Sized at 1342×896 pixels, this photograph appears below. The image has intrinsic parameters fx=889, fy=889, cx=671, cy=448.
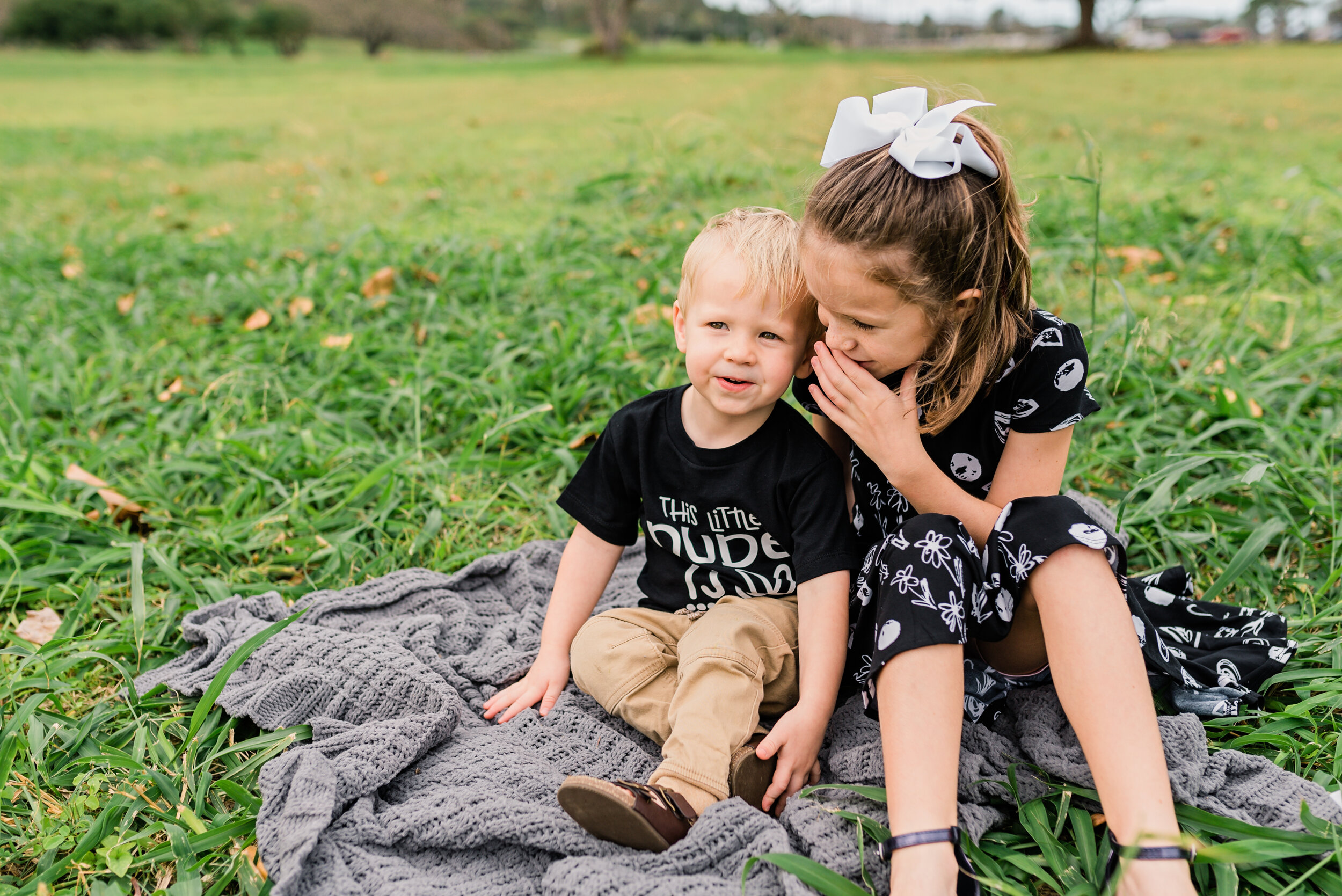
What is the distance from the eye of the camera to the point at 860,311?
1.59 meters

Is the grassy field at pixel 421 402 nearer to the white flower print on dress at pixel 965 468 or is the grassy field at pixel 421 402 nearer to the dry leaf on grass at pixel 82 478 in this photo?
the dry leaf on grass at pixel 82 478

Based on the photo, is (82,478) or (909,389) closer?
(909,389)

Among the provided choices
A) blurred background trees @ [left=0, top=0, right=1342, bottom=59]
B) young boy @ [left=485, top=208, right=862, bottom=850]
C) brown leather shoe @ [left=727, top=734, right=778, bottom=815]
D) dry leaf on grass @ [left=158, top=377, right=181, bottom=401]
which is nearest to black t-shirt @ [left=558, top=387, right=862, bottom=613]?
young boy @ [left=485, top=208, right=862, bottom=850]

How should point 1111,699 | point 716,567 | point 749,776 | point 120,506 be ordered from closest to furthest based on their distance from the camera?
point 1111,699
point 749,776
point 716,567
point 120,506

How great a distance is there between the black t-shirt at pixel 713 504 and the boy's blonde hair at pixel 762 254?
0.25 meters

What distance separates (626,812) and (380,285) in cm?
308

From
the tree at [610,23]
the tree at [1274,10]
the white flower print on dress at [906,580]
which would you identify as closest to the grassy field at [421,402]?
the white flower print on dress at [906,580]

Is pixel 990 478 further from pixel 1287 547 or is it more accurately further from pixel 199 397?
pixel 199 397

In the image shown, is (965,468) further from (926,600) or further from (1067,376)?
(926,600)

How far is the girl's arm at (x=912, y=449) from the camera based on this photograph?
1.69m

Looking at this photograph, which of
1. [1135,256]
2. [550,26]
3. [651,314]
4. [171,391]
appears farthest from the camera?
[550,26]

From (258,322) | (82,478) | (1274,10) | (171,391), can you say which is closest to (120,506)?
(82,478)

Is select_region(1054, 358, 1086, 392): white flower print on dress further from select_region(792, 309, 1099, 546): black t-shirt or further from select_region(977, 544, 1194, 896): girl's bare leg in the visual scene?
select_region(977, 544, 1194, 896): girl's bare leg

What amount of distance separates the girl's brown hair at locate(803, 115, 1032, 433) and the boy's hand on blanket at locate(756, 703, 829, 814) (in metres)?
0.62
